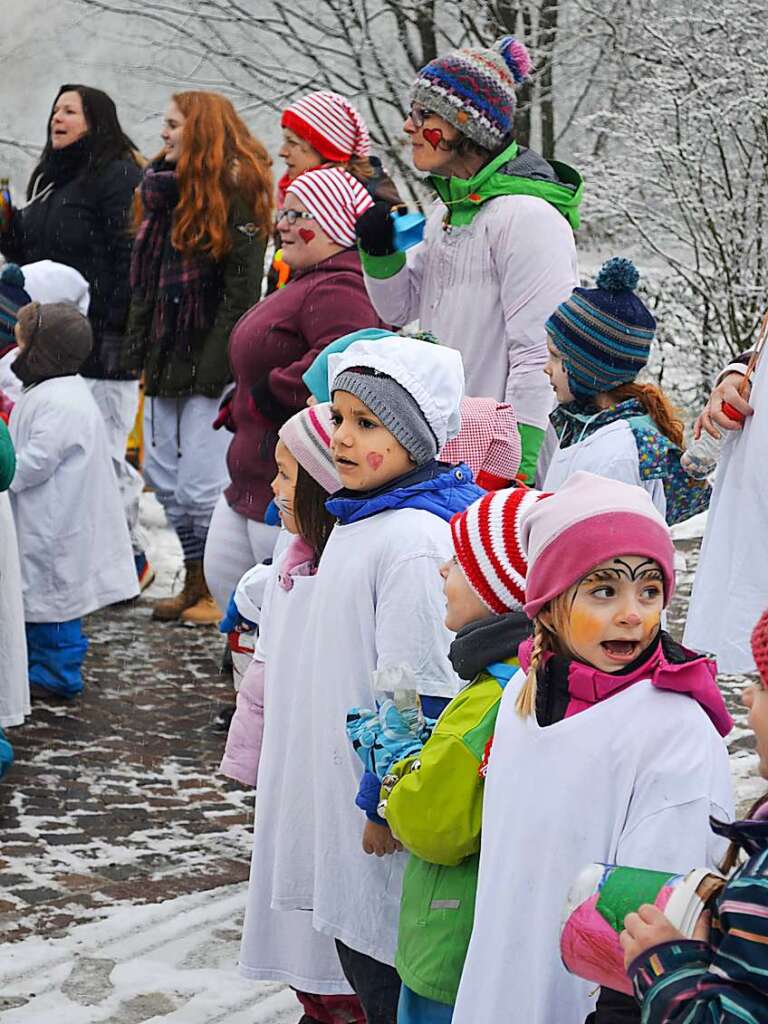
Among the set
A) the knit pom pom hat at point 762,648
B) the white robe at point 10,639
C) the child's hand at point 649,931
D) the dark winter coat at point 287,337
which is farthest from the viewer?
the white robe at point 10,639

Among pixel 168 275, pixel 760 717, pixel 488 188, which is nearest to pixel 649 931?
pixel 760 717

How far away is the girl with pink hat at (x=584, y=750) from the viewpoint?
8.76 ft

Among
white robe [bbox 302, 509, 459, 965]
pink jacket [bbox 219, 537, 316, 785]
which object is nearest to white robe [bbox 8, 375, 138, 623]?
pink jacket [bbox 219, 537, 316, 785]

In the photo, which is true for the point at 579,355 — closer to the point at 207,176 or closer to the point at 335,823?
the point at 335,823

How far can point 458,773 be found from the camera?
3121mm

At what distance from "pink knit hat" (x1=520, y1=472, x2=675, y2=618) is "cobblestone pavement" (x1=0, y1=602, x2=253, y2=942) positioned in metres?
2.58

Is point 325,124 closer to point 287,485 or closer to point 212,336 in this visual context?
point 212,336

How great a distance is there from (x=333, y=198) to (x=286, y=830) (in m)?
2.89

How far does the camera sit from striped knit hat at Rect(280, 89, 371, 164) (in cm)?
673

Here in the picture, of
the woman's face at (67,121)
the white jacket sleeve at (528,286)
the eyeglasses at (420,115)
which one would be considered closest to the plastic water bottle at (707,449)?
the white jacket sleeve at (528,286)

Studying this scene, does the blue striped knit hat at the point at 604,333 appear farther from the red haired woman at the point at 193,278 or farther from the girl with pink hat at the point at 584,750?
the red haired woman at the point at 193,278

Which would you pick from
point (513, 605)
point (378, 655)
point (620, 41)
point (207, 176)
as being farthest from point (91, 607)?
point (620, 41)

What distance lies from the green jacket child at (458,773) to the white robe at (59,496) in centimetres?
433

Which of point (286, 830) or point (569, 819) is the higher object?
point (569, 819)
